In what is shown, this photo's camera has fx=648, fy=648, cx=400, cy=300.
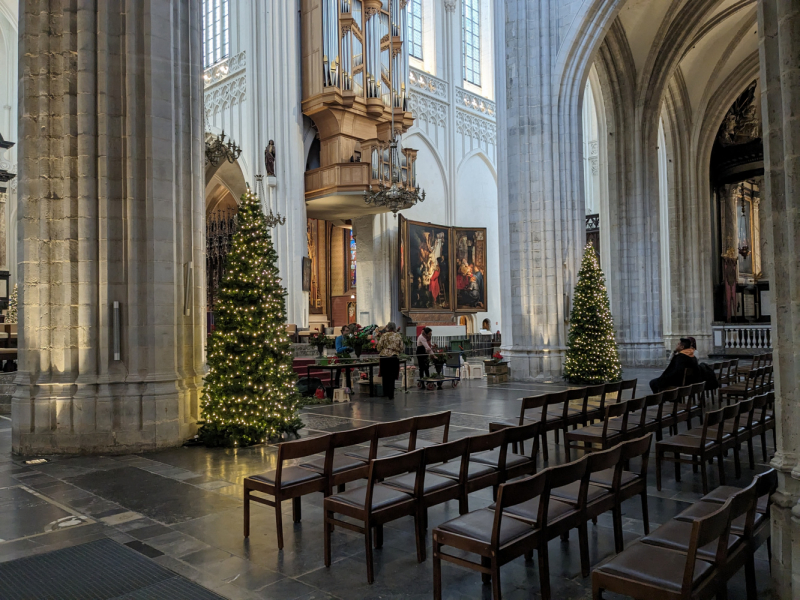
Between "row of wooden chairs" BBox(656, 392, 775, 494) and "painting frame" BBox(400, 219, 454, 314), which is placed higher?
"painting frame" BBox(400, 219, 454, 314)

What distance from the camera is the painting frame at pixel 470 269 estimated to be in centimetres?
2575

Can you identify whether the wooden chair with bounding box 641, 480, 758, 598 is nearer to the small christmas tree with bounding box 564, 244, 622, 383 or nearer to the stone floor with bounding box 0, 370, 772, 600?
the stone floor with bounding box 0, 370, 772, 600

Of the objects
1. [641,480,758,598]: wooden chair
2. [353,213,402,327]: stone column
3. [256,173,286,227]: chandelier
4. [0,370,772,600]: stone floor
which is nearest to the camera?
[641,480,758,598]: wooden chair

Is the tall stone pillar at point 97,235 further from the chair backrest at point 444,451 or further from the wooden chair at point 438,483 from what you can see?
the chair backrest at point 444,451

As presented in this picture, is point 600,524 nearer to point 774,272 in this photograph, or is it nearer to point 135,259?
point 774,272

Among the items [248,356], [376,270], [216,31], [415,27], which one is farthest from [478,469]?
[415,27]

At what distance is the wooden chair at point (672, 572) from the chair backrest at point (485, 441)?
157 cm

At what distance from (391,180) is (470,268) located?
7422mm

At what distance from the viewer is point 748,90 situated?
955 inches

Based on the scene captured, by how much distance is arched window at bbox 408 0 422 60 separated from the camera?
1033 inches

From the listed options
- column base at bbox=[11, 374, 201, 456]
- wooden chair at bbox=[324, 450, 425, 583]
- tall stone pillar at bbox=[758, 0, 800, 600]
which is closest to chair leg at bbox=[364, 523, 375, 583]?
wooden chair at bbox=[324, 450, 425, 583]

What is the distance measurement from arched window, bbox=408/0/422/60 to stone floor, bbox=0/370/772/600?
2235cm

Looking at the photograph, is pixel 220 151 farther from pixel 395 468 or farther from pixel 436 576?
pixel 436 576

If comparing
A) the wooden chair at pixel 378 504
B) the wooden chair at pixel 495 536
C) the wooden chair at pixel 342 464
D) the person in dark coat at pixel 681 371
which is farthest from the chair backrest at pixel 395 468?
the person in dark coat at pixel 681 371
